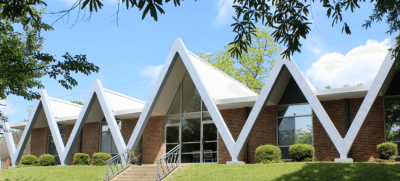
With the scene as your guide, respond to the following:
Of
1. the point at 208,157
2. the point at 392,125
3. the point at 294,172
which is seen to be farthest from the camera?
the point at 208,157

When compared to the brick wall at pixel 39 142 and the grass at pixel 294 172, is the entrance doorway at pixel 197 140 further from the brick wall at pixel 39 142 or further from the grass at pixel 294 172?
the brick wall at pixel 39 142

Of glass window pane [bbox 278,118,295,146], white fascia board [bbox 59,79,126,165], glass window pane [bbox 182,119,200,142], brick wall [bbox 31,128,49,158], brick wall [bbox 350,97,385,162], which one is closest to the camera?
brick wall [bbox 350,97,385,162]

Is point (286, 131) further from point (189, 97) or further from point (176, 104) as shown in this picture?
point (176, 104)

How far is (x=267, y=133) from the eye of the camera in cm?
1738

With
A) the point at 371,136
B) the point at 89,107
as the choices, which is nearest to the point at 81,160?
the point at 89,107

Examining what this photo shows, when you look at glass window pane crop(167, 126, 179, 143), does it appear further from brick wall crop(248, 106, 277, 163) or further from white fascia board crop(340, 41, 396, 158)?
white fascia board crop(340, 41, 396, 158)

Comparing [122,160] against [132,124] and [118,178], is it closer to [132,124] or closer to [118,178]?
[118,178]

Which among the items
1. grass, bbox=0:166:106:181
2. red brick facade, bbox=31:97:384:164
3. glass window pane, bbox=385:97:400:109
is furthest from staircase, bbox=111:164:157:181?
glass window pane, bbox=385:97:400:109

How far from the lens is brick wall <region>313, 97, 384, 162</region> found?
1523cm

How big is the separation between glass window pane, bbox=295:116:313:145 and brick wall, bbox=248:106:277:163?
1115 millimetres

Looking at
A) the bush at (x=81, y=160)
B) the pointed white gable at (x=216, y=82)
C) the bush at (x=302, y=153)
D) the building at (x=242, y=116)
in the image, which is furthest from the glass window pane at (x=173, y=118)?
the bush at (x=302, y=153)

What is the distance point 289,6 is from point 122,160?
12.5 m

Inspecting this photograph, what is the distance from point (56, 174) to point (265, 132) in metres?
10.6

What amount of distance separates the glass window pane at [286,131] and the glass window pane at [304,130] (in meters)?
0.24
